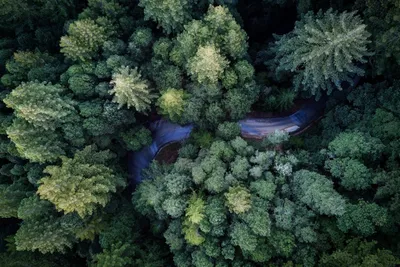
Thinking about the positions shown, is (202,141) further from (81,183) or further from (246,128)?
(81,183)

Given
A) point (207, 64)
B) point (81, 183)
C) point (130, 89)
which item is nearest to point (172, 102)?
point (130, 89)

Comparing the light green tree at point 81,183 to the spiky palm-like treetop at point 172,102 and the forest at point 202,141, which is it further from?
the spiky palm-like treetop at point 172,102

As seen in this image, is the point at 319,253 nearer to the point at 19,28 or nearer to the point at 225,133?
the point at 225,133

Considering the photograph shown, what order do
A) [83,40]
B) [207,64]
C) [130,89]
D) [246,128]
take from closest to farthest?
1. [207,64]
2. [130,89]
3. [83,40]
4. [246,128]

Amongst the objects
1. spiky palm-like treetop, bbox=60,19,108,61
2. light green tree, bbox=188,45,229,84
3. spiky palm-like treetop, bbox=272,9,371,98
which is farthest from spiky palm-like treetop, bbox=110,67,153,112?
spiky palm-like treetop, bbox=272,9,371,98

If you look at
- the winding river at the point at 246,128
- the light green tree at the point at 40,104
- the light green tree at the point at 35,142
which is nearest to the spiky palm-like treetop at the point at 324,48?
the winding river at the point at 246,128
